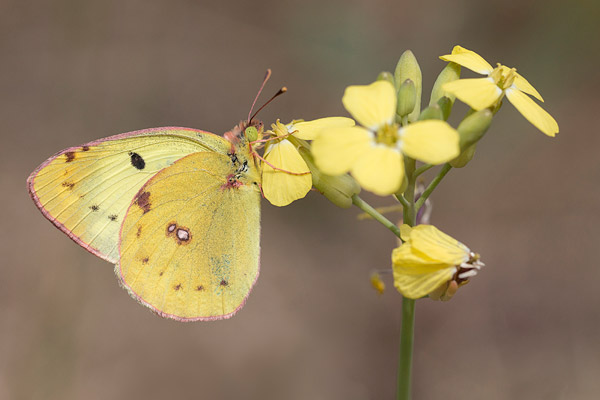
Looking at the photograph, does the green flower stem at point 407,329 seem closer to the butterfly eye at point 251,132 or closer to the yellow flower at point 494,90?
the yellow flower at point 494,90

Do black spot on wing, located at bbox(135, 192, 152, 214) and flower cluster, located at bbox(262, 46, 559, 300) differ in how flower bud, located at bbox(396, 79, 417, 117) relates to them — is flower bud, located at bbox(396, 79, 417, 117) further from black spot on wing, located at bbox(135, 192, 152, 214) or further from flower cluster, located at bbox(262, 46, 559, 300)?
black spot on wing, located at bbox(135, 192, 152, 214)

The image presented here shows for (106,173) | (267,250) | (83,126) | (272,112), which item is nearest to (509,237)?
(267,250)

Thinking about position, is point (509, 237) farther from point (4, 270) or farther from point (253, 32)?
point (4, 270)

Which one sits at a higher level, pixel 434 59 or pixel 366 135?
pixel 434 59

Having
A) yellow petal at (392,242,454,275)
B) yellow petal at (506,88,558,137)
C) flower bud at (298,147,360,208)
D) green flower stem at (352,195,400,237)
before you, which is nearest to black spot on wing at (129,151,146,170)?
flower bud at (298,147,360,208)

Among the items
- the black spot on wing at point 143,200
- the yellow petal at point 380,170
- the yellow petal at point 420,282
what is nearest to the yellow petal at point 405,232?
the yellow petal at point 420,282

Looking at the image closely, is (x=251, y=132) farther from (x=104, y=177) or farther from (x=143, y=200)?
(x=104, y=177)

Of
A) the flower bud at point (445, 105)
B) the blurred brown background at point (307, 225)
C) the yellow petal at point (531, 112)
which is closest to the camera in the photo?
the yellow petal at point (531, 112)
